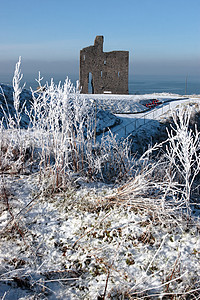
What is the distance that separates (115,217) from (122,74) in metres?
25.8

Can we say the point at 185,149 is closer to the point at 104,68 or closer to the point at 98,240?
the point at 98,240

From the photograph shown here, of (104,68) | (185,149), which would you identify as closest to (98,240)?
(185,149)

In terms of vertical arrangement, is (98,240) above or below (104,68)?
below

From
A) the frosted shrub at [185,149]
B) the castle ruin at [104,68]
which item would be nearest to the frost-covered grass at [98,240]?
the frosted shrub at [185,149]

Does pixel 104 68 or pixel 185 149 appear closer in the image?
pixel 185 149

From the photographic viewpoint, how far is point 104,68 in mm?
27969

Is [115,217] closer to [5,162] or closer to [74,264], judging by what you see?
[74,264]

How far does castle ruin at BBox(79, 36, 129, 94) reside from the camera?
27656 mm

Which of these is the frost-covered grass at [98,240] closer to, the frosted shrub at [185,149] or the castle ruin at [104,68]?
the frosted shrub at [185,149]

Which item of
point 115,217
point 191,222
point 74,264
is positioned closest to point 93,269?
point 74,264

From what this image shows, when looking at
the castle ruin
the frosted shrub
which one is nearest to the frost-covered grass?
the frosted shrub

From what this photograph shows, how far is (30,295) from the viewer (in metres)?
2.76

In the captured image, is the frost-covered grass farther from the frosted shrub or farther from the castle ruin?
the castle ruin

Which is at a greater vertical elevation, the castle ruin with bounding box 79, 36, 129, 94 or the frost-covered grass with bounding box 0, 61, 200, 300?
the castle ruin with bounding box 79, 36, 129, 94
